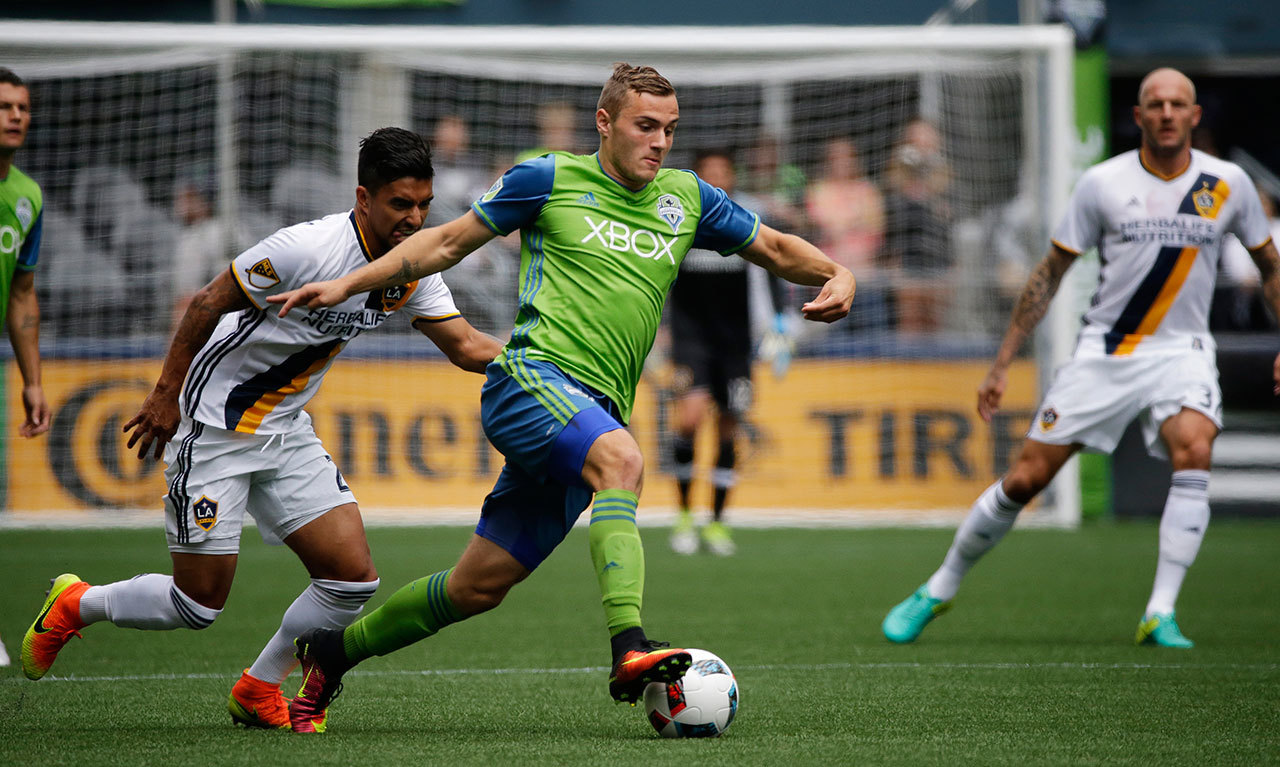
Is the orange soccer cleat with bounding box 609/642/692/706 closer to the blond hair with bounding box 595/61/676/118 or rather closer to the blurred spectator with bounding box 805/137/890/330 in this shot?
the blond hair with bounding box 595/61/676/118

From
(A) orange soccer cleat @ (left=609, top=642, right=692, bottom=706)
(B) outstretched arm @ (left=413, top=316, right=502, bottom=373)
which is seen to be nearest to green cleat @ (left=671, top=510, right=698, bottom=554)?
(B) outstretched arm @ (left=413, top=316, right=502, bottom=373)

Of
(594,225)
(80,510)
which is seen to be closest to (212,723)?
(594,225)

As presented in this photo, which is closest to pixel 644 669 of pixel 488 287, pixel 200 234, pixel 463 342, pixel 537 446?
pixel 537 446

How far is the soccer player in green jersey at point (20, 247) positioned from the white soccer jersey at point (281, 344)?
1.70 metres

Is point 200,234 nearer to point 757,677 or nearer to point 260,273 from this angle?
point 757,677

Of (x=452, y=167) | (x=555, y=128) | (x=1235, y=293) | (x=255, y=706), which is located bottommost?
(x=255, y=706)

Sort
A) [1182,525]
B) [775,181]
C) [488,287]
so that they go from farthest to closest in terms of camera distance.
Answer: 1. [775,181]
2. [488,287]
3. [1182,525]

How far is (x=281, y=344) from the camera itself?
4590mm

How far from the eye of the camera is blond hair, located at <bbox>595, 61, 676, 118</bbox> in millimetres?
4367

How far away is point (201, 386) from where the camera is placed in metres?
4.61

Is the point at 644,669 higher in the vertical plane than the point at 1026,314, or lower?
lower

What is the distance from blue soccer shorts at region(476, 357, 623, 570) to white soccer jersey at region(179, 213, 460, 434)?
19.3 inches

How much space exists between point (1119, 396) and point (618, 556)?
3.27 m

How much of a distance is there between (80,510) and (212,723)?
848 cm
